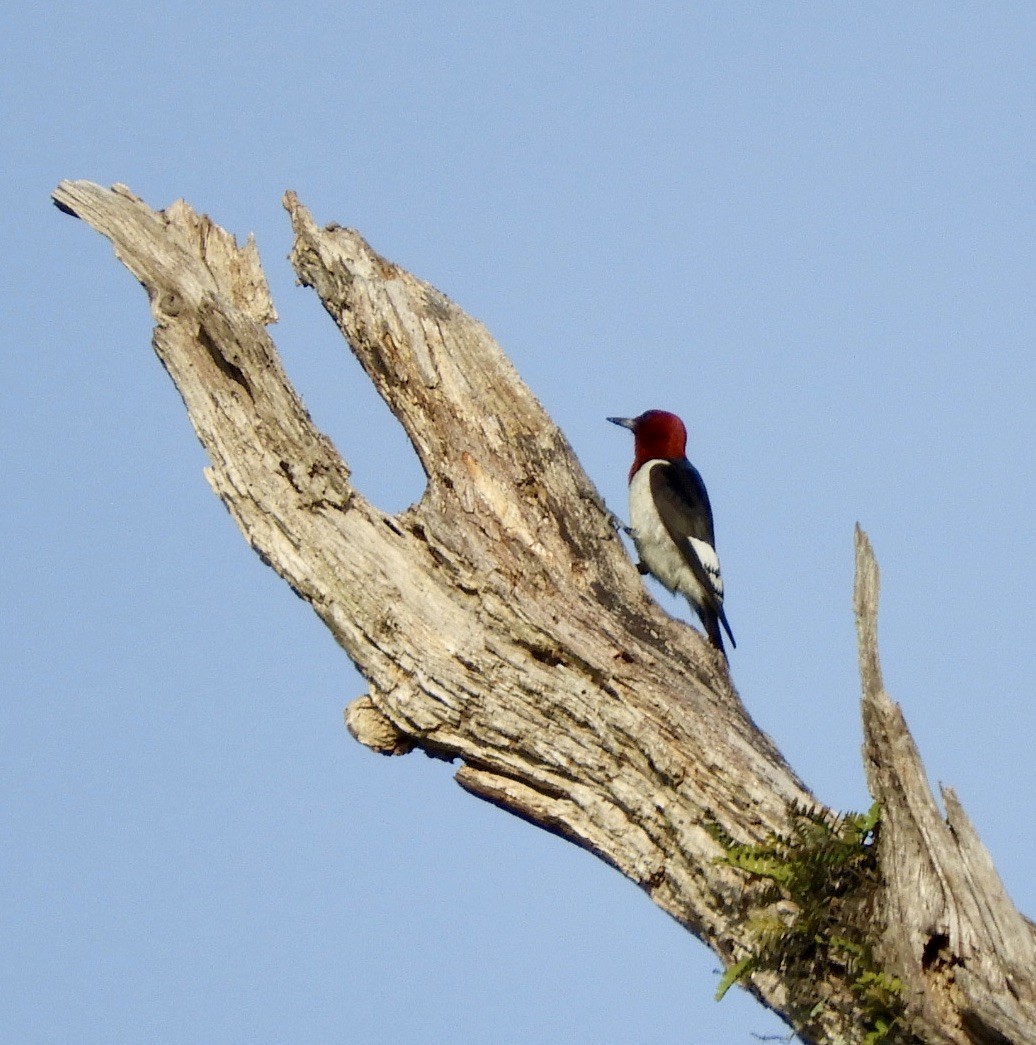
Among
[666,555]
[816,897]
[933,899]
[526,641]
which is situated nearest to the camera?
[933,899]

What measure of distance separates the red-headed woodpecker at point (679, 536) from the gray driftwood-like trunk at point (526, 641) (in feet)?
8.53

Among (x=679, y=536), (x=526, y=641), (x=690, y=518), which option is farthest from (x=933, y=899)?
(x=690, y=518)

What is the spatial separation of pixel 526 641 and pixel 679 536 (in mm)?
3302

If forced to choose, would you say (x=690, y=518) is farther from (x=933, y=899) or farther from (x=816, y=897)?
(x=933, y=899)

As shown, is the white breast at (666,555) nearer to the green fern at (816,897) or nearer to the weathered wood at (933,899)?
the green fern at (816,897)

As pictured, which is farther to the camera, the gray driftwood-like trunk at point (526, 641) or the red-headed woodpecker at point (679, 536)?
the red-headed woodpecker at point (679, 536)

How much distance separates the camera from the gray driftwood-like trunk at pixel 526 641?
4.30 m

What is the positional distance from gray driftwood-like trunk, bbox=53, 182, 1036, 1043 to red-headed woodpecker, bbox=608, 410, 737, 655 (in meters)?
2.60

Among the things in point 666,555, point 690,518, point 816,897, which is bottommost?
point 816,897

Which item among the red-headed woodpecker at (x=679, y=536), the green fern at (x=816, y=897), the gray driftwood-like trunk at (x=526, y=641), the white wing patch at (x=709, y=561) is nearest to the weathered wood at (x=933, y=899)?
the gray driftwood-like trunk at (x=526, y=641)

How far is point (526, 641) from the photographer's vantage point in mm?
5344

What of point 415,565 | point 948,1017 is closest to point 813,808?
point 948,1017

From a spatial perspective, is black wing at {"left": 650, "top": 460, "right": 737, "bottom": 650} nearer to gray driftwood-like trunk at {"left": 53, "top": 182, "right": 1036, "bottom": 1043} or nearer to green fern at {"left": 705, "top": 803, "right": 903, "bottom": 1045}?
gray driftwood-like trunk at {"left": 53, "top": 182, "right": 1036, "bottom": 1043}

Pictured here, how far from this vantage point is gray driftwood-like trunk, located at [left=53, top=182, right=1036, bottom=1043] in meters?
4.30
